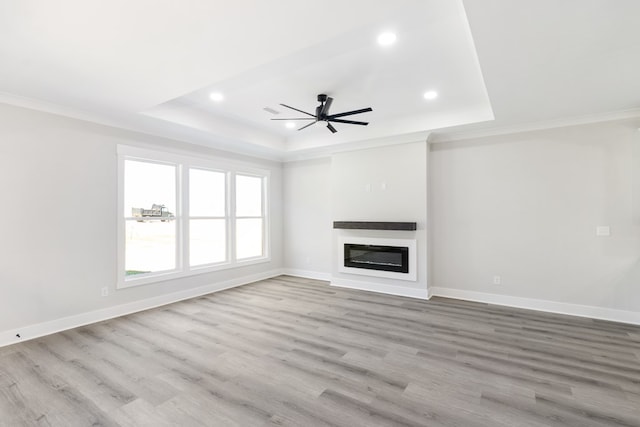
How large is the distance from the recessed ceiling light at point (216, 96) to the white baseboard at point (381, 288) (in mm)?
3831

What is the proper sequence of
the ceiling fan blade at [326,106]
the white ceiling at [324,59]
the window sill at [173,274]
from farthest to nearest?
the window sill at [173,274] → the ceiling fan blade at [326,106] → the white ceiling at [324,59]

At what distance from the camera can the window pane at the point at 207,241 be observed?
17.5 feet

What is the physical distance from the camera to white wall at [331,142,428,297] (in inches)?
204

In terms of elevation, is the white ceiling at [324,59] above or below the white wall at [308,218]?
above

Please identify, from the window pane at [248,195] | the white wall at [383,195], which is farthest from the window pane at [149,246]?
the white wall at [383,195]

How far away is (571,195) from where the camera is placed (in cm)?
427

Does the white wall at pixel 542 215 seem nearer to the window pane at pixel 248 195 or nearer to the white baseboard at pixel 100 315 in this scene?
the window pane at pixel 248 195

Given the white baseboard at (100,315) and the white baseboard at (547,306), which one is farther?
the white baseboard at (547,306)

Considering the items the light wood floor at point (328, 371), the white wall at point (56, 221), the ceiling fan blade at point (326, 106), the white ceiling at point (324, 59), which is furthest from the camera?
the ceiling fan blade at point (326, 106)

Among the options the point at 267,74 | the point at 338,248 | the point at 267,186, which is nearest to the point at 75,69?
the point at 267,74

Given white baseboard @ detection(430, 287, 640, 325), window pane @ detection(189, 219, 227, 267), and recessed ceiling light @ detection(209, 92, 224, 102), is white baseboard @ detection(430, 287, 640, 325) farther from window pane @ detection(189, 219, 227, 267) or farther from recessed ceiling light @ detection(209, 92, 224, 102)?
recessed ceiling light @ detection(209, 92, 224, 102)

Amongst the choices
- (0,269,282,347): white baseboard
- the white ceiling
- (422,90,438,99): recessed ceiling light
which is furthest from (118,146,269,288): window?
(422,90,438,99): recessed ceiling light

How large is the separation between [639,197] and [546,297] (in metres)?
1.73

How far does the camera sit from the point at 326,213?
21.4ft
